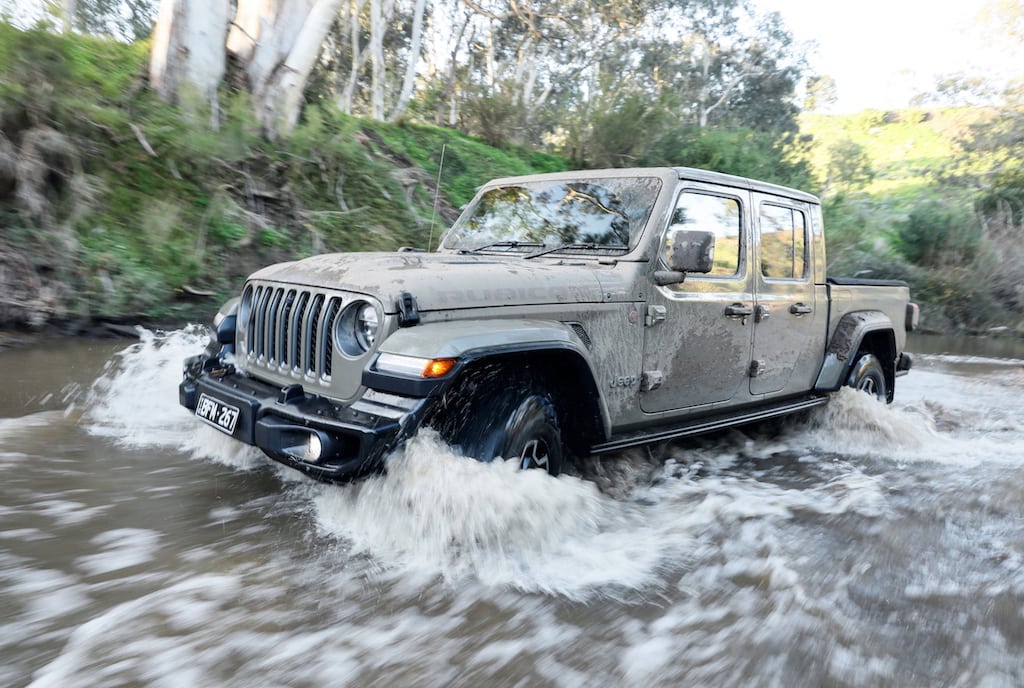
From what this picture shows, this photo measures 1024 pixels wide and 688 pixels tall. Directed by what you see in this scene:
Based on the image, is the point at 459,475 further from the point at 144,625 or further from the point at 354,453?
the point at 144,625

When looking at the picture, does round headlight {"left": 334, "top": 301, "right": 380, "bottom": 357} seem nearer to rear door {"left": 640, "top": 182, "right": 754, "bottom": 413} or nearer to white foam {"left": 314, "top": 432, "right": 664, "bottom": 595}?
white foam {"left": 314, "top": 432, "right": 664, "bottom": 595}

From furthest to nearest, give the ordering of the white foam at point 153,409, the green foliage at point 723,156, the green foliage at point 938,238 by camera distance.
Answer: the green foliage at point 723,156, the green foliage at point 938,238, the white foam at point 153,409

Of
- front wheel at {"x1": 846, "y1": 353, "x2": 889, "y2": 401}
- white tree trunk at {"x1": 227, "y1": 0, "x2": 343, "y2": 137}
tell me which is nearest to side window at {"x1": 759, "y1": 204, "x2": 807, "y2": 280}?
front wheel at {"x1": 846, "y1": 353, "x2": 889, "y2": 401}

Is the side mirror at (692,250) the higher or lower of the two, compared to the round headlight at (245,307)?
higher

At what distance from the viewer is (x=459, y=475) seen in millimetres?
3006

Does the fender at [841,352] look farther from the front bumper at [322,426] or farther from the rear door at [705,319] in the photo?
the front bumper at [322,426]

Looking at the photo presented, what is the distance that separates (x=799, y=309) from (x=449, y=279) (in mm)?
2848

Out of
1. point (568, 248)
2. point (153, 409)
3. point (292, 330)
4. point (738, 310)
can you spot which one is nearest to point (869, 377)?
point (738, 310)

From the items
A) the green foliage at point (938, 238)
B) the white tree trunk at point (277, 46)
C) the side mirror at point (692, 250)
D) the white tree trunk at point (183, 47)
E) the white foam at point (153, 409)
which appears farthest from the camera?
the green foliage at point (938, 238)

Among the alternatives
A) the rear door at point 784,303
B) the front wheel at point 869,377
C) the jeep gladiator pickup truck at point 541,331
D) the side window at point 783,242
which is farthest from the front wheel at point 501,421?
the front wheel at point 869,377

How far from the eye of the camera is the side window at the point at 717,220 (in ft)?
13.8

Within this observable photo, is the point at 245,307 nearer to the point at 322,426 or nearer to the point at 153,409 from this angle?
the point at 322,426

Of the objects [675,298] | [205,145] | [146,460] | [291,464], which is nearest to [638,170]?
[675,298]

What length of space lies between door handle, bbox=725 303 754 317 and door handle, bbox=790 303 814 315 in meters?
0.55
